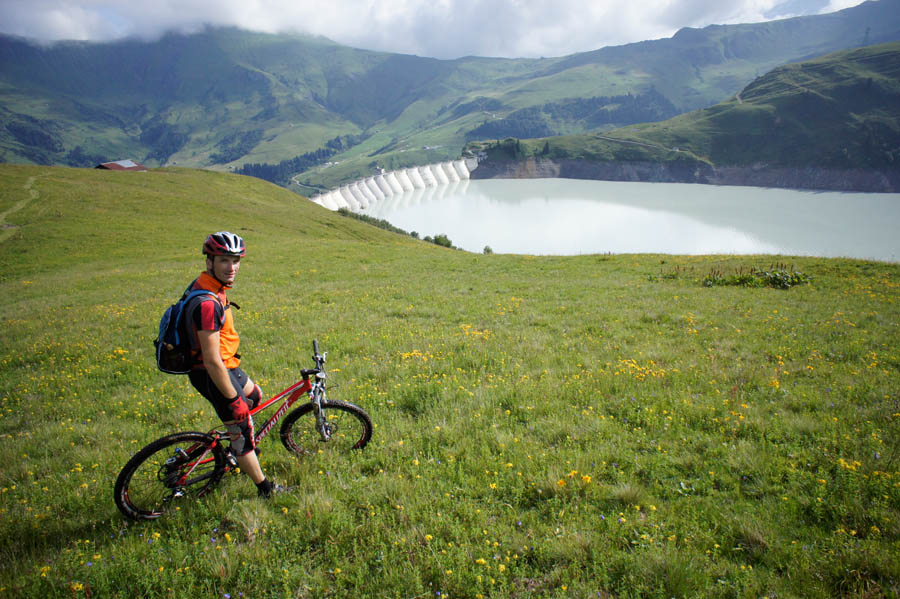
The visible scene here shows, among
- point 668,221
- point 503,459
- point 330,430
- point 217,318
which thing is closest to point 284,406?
point 330,430

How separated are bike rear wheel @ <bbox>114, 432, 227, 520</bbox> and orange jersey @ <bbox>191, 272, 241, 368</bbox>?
1173 millimetres

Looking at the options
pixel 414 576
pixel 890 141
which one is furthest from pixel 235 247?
pixel 890 141

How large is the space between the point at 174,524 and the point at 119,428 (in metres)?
3.34

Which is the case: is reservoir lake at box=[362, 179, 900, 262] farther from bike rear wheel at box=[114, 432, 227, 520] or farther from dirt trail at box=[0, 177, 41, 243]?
dirt trail at box=[0, 177, 41, 243]

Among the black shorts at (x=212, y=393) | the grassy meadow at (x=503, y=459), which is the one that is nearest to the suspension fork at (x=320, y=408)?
the grassy meadow at (x=503, y=459)

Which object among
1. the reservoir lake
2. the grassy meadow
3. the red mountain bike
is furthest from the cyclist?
the reservoir lake

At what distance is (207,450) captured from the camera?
5770mm

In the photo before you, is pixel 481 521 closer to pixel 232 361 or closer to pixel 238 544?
pixel 238 544

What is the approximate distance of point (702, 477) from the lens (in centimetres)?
583

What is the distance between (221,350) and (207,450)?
1603mm

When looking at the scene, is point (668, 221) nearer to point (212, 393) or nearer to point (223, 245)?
point (223, 245)

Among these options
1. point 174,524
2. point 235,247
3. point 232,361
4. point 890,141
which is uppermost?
point 890,141

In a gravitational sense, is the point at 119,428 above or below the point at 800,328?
below

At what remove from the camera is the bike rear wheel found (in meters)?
5.36
